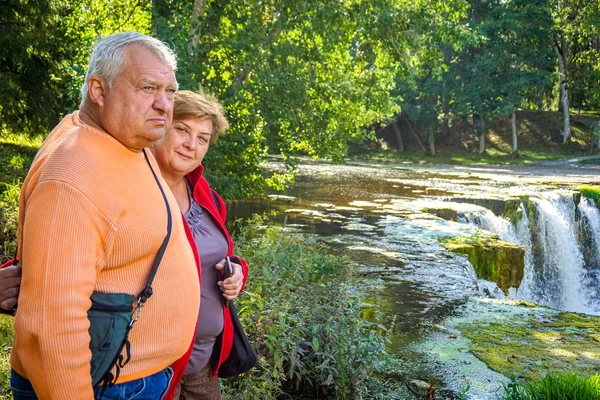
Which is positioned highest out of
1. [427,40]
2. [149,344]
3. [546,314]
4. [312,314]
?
[427,40]

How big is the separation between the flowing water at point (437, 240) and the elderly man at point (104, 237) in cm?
308

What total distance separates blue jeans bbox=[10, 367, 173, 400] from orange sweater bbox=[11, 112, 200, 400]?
0.03 meters

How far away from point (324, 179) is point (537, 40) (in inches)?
816

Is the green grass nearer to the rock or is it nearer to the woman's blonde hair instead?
the woman's blonde hair

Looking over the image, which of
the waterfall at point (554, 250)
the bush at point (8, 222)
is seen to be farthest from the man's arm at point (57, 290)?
the waterfall at point (554, 250)

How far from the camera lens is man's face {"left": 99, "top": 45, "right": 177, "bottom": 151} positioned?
167 centimetres

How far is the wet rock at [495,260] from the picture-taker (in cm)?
962

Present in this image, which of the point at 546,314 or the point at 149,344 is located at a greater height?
the point at 149,344

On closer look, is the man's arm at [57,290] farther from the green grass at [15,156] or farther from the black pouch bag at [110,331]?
the green grass at [15,156]

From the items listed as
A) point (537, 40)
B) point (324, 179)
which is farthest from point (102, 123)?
point (537, 40)

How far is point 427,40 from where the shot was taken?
11.1 m

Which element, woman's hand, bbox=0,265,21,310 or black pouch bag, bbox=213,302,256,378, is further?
black pouch bag, bbox=213,302,256,378

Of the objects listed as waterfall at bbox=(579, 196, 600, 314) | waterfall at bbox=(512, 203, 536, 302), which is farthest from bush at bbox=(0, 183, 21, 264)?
waterfall at bbox=(579, 196, 600, 314)

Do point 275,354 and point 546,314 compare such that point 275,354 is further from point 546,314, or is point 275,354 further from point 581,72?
point 581,72
